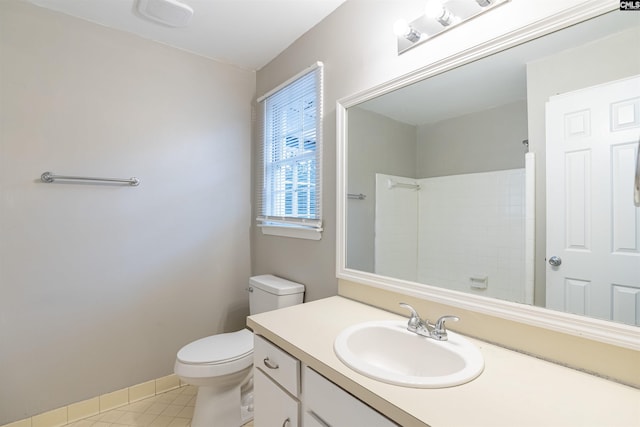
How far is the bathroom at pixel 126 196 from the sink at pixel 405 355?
576mm

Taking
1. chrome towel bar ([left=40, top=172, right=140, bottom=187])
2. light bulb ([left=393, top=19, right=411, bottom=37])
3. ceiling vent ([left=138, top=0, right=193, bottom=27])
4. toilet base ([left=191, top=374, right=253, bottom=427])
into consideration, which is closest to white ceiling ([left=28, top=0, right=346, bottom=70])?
ceiling vent ([left=138, top=0, right=193, bottom=27])

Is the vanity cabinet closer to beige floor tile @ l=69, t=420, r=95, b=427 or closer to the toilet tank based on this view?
the toilet tank

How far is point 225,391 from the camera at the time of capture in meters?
1.62

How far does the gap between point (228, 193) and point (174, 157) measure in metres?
0.44

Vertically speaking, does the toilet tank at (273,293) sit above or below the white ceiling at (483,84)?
below

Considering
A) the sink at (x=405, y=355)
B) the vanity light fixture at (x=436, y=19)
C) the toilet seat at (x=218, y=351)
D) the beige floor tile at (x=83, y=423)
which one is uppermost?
the vanity light fixture at (x=436, y=19)

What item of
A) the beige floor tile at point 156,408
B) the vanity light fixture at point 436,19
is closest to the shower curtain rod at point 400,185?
the vanity light fixture at point 436,19

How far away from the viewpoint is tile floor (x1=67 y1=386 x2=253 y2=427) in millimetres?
1689

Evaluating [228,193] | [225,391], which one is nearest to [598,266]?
[225,391]

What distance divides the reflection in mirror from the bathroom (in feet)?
0.80

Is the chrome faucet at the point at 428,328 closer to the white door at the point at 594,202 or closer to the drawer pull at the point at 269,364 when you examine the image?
the white door at the point at 594,202

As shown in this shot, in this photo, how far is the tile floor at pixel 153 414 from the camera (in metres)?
1.69

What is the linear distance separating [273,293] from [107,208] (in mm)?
1117

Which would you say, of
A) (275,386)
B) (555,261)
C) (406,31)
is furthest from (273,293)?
(406,31)
